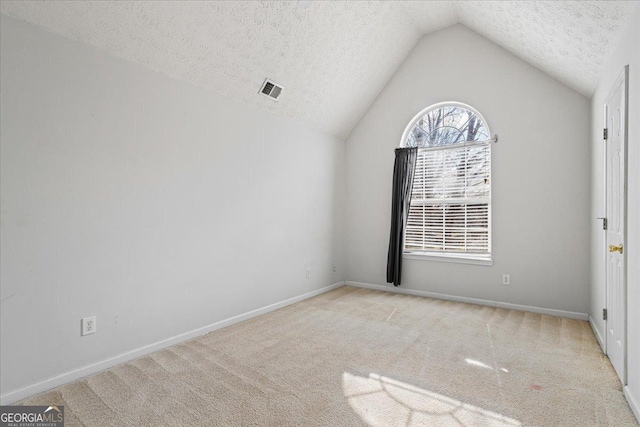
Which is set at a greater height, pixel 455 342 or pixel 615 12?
pixel 615 12

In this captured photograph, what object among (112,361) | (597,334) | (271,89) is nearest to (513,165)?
(597,334)

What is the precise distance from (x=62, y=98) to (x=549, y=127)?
442 centimetres

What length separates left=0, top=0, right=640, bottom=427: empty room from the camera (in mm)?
2072

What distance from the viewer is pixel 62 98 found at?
2.28 m

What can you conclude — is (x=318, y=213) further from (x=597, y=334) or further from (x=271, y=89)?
(x=597, y=334)

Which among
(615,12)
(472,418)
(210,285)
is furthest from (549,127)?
(210,285)

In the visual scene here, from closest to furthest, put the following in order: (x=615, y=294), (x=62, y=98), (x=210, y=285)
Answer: (x=62, y=98) < (x=615, y=294) < (x=210, y=285)

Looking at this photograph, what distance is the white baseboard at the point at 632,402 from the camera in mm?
1844

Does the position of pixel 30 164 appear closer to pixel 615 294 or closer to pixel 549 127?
pixel 615 294

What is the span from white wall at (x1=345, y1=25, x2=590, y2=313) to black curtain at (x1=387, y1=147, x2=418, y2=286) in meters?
0.15

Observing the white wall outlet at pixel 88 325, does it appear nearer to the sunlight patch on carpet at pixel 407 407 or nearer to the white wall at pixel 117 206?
the white wall at pixel 117 206

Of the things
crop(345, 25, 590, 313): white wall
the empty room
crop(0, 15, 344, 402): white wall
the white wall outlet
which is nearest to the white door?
the empty room

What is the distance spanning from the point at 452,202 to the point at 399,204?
658 millimetres

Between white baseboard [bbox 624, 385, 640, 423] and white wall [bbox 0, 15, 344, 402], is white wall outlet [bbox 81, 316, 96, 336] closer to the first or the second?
white wall [bbox 0, 15, 344, 402]
